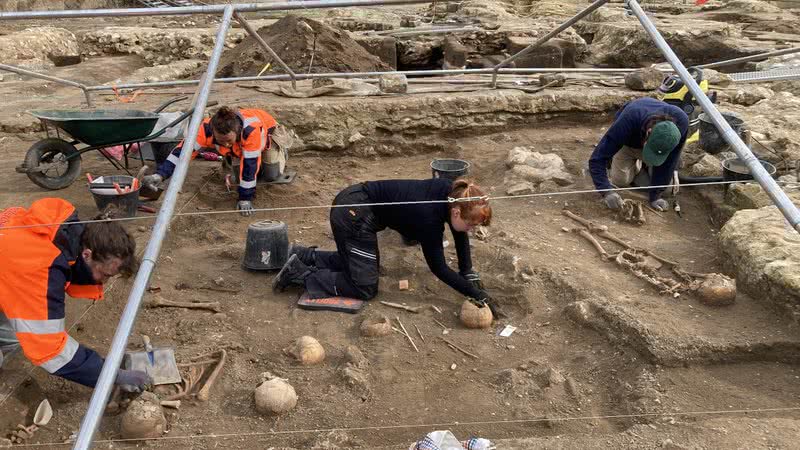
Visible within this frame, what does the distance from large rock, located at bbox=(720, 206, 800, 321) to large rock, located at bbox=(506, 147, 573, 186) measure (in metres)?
1.88

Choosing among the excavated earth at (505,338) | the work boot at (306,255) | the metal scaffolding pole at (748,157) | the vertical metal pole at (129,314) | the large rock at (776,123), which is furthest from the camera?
the large rock at (776,123)

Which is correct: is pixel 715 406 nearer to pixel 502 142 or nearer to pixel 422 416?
pixel 422 416

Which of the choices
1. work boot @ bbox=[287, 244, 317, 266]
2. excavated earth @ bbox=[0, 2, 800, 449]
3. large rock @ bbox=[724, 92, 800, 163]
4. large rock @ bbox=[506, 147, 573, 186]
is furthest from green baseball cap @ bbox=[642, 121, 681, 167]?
work boot @ bbox=[287, 244, 317, 266]

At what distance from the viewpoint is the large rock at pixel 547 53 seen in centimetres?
1150

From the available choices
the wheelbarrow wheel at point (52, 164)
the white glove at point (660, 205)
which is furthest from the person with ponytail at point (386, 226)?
the wheelbarrow wheel at point (52, 164)

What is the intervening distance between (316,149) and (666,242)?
4.13 meters

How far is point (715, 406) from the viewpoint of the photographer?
3652 millimetres

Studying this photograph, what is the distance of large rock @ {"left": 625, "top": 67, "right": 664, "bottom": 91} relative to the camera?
8211 mm

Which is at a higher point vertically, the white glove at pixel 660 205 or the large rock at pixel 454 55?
the white glove at pixel 660 205

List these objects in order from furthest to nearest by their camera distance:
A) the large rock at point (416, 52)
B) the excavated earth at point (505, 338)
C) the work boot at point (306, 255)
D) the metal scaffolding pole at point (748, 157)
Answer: the large rock at point (416, 52) < the work boot at point (306, 255) < the excavated earth at point (505, 338) < the metal scaffolding pole at point (748, 157)

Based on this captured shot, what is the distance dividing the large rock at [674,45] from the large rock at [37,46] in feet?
35.1

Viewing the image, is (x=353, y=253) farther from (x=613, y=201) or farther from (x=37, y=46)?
(x=37, y=46)

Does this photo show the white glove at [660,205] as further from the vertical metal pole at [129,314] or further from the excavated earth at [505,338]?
the vertical metal pole at [129,314]

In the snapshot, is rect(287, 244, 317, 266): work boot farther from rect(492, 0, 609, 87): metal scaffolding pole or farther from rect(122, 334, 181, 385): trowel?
rect(492, 0, 609, 87): metal scaffolding pole
